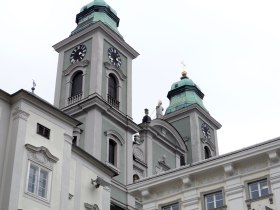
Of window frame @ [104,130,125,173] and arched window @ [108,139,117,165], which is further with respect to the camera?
arched window @ [108,139,117,165]

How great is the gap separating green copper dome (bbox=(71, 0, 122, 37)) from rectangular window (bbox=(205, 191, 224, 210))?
27.9m

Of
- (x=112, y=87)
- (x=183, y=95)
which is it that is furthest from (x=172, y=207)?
(x=183, y=95)

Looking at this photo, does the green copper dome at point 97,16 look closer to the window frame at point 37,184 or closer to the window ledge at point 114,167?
the window ledge at point 114,167

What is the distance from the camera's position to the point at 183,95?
61.8 m

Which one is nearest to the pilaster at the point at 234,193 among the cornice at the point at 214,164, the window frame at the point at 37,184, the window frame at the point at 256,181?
the window frame at the point at 256,181

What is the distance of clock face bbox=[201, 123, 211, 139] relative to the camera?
58.8 metres

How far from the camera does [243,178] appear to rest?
24.6m

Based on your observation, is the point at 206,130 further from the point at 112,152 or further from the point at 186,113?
the point at 112,152

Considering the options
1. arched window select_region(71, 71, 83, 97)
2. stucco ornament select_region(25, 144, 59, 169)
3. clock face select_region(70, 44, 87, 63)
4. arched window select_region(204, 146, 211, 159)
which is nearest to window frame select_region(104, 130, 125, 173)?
arched window select_region(71, 71, 83, 97)

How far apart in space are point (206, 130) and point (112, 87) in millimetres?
15038

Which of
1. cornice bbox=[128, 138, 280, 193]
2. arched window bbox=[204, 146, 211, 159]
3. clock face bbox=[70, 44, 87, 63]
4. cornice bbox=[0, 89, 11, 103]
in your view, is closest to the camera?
cornice bbox=[128, 138, 280, 193]

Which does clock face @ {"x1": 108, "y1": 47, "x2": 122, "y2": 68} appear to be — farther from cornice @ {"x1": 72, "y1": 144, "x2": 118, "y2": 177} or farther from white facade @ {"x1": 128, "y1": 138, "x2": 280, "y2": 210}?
white facade @ {"x1": 128, "y1": 138, "x2": 280, "y2": 210}

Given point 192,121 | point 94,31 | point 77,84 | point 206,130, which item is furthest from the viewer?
point 206,130

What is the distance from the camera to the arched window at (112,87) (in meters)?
47.3
